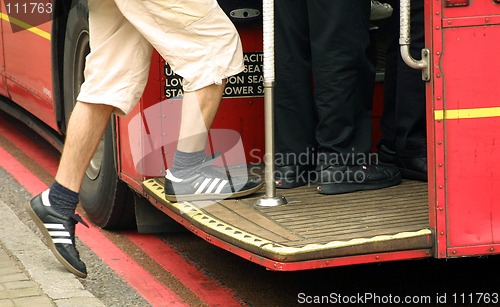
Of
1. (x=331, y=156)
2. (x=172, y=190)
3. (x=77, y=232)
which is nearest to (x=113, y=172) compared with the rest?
(x=77, y=232)

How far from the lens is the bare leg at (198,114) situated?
479 centimetres

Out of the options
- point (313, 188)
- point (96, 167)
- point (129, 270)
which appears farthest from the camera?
point (96, 167)

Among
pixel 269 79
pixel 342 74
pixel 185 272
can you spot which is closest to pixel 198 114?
pixel 269 79

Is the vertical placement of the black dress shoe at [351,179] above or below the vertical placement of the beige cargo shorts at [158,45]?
below

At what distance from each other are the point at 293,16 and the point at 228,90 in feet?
1.98

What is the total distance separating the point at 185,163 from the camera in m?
4.94

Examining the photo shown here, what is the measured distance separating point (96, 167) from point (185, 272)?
0.97 meters

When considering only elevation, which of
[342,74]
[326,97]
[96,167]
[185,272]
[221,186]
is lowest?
[185,272]

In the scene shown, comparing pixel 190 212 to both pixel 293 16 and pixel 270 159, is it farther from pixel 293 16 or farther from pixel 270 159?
pixel 293 16

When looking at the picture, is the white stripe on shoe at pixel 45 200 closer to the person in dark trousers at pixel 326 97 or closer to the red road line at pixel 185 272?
the red road line at pixel 185 272

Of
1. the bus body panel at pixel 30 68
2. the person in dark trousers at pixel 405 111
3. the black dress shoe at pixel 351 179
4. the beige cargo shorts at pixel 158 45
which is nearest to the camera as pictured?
the beige cargo shorts at pixel 158 45

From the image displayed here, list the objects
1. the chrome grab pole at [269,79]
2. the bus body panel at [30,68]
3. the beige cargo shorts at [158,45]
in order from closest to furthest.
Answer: the chrome grab pole at [269,79] < the beige cargo shorts at [158,45] < the bus body panel at [30,68]

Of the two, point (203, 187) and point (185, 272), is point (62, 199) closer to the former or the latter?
point (203, 187)

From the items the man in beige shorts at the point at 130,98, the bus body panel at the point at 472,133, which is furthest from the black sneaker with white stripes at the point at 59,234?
the bus body panel at the point at 472,133
